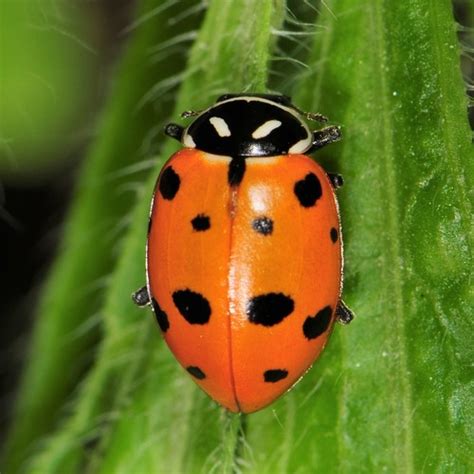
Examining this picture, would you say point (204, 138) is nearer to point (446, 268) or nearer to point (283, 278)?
point (283, 278)

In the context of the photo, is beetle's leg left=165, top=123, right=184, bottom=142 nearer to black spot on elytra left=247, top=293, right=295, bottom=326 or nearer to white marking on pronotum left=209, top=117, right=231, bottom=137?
white marking on pronotum left=209, top=117, right=231, bottom=137

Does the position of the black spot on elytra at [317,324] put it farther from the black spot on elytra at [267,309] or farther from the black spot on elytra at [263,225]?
the black spot on elytra at [263,225]

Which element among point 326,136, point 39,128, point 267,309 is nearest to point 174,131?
point 326,136

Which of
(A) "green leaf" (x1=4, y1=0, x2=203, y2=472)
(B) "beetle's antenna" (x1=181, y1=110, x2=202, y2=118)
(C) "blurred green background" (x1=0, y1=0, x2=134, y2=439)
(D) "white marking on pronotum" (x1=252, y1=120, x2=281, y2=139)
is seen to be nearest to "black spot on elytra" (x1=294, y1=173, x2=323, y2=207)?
(D) "white marking on pronotum" (x1=252, y1=120, x2=281, y2=139)

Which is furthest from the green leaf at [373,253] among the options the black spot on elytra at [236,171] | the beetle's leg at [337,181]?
the black spot on elytra at [236,171]

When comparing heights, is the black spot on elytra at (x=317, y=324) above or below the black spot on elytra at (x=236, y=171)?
below

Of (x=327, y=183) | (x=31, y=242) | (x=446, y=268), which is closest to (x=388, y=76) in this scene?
(x=327, y=183)

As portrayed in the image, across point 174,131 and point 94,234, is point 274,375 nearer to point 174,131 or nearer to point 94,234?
point 174,131
